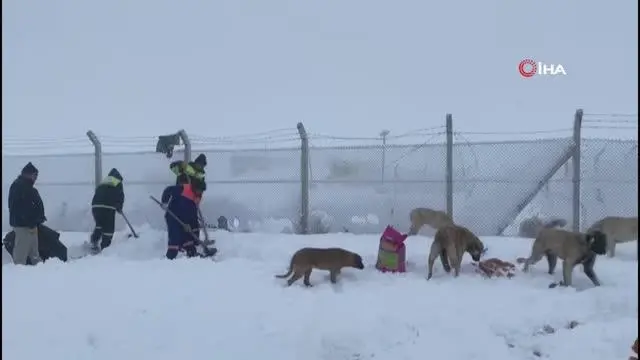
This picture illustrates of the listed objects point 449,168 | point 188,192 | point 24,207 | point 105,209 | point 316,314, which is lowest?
point 316,314

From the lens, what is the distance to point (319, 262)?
8.34 metres

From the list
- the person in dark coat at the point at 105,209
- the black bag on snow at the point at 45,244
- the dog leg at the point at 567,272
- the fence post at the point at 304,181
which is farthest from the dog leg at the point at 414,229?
the black bag on snow at the point at 45,244

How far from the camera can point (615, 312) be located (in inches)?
277

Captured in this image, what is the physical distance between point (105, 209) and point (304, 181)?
3.36 m

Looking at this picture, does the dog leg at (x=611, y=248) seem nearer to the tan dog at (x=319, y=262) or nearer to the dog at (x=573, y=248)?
the dog at (x=573, y=248)

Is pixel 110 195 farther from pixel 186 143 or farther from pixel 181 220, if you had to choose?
pixel 181 220

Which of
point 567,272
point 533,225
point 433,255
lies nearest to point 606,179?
point 533,225

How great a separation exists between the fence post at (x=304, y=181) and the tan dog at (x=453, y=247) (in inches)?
145

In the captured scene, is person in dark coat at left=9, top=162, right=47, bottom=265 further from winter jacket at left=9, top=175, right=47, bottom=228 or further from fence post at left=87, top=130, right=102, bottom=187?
fence post at left=87, top=130, right=102, bottom=187

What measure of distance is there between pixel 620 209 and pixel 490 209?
1857 millimetres

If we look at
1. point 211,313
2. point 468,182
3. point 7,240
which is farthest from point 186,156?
point 211,313

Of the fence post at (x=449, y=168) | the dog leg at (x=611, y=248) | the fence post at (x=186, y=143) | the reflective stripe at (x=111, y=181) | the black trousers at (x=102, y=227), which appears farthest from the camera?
the fence post at (x=186, y=143)

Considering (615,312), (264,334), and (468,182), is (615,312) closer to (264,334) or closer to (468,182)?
(264,334)

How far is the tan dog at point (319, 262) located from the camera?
824 centimetres
